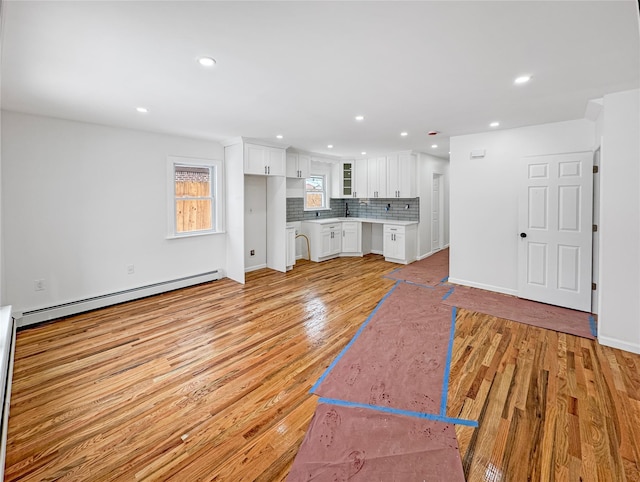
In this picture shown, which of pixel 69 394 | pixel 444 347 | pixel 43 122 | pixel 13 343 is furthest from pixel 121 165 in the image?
pixel 444 347

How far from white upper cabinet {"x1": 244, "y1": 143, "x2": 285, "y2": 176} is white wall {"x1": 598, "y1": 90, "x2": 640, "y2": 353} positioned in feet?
14.8

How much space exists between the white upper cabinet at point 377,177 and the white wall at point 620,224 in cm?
432

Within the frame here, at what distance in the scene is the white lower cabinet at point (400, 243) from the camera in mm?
6613

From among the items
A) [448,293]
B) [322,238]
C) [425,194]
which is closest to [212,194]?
[322,238]

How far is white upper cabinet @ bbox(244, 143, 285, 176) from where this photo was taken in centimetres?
514

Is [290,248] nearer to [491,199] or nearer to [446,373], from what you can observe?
[491,199]

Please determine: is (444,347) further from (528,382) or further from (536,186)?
(536,186)

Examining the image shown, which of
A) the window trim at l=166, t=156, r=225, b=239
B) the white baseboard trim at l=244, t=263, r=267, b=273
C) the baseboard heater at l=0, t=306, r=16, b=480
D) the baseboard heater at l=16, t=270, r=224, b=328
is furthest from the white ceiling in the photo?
the white baseboard trim at l=244, t=263, r=267, b=273

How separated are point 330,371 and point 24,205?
401 cm

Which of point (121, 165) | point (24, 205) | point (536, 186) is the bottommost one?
point (24, 205)

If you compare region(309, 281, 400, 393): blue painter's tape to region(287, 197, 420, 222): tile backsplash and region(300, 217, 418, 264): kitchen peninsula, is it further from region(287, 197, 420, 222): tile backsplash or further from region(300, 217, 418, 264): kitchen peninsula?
region(287, 197, 420, 222): tile backsplash

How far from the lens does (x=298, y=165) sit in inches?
259

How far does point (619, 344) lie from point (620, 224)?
3.91 feet

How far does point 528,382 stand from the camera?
242 cm
